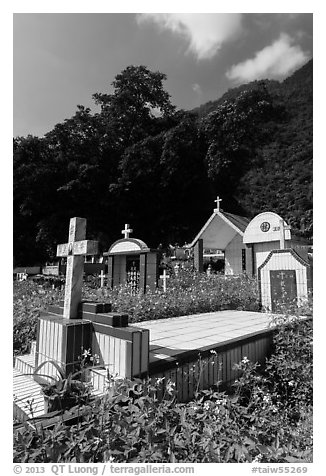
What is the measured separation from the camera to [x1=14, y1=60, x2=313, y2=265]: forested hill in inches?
655

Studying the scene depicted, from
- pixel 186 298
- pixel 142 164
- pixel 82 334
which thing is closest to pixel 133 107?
pixel 142 164

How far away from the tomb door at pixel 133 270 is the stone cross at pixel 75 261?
653 cm

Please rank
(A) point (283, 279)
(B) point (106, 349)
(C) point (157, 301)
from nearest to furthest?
1. (B) point (106, 349)
2. (C) point (157, 301)
3. (A) point (283, 279)

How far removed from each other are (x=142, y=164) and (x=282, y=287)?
1165cm

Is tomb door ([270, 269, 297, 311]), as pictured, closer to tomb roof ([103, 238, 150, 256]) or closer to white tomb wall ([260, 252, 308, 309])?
white tomb wall ([260, 252, 308, 309])

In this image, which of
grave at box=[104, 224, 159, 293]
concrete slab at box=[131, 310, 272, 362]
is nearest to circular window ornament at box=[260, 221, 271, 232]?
grave at box=[104, 224, 159, 293]

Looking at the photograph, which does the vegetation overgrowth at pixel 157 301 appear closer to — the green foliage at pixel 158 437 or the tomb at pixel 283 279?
the tomb at pixel 283 279

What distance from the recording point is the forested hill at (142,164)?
1662cm

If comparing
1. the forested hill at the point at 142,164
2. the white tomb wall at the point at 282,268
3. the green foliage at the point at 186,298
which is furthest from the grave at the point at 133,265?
the forested hill at the point at 142,164

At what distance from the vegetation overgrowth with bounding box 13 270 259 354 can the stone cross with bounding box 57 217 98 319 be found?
1561 millimetres

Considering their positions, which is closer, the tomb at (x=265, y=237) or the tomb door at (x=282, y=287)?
the tomb door at (x=282, y=287)

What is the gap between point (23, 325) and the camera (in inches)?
177

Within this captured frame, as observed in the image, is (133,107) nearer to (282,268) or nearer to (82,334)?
(282,268)

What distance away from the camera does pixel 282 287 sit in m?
6.64
